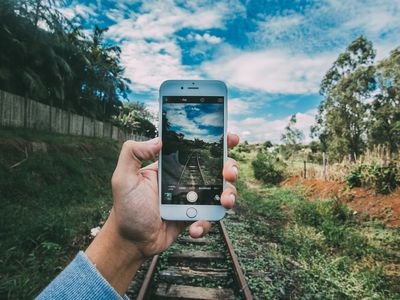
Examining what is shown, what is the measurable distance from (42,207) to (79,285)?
6.41 metres

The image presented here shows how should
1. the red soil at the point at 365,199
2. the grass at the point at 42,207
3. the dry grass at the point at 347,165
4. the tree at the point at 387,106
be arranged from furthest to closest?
the tree at the point at 387,106 → the dry grass at the point at 347,165 → the red soil at the point at 365,199 → the grass at the point at 42,207

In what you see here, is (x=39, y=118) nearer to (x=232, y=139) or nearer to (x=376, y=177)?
(x=232, y=139)

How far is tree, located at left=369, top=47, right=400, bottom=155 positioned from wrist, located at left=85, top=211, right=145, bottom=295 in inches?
1284

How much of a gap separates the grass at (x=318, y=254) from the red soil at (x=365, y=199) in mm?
547

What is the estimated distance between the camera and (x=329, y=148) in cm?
3275

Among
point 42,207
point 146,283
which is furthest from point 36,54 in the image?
point 146,283

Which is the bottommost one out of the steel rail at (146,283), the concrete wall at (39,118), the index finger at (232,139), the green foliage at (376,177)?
the steel rail at (146,283)

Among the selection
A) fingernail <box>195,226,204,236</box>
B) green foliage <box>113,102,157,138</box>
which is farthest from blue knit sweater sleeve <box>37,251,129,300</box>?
green foliage <box>113,102,157,138</box>

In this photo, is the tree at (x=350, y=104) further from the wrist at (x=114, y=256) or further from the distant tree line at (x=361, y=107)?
the wrist at (x=114, y=256)

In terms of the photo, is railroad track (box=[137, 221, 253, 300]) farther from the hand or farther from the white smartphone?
the white smartphone

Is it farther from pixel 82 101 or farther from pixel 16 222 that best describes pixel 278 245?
pixel 82 101

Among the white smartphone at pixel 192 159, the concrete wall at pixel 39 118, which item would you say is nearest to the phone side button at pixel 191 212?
the white smartphone at pixel 192 159

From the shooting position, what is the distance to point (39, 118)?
1593cm

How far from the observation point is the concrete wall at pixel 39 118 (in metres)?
13.1
